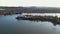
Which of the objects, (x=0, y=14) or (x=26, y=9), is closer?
(x=0, y=14)

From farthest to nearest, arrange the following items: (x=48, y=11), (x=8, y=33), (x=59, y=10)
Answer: (x=48, y=11) < (x=59, y=10) < (x=8, y=33)

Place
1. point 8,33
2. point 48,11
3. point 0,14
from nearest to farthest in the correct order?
point 8,33, point 0,14, point 48,11

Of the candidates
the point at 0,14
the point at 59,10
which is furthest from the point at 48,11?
the point at 0,14

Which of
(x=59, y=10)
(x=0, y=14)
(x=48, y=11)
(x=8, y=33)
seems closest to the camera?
(x=8, y=33)

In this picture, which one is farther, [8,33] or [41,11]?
[41,11]

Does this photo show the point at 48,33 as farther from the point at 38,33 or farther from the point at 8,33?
the point at 8,33

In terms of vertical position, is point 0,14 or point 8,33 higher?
point 8,33

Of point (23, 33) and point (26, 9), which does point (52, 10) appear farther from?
point (23, 33)

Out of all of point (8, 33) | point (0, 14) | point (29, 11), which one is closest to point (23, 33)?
point (8, 33)

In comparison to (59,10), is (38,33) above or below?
above
